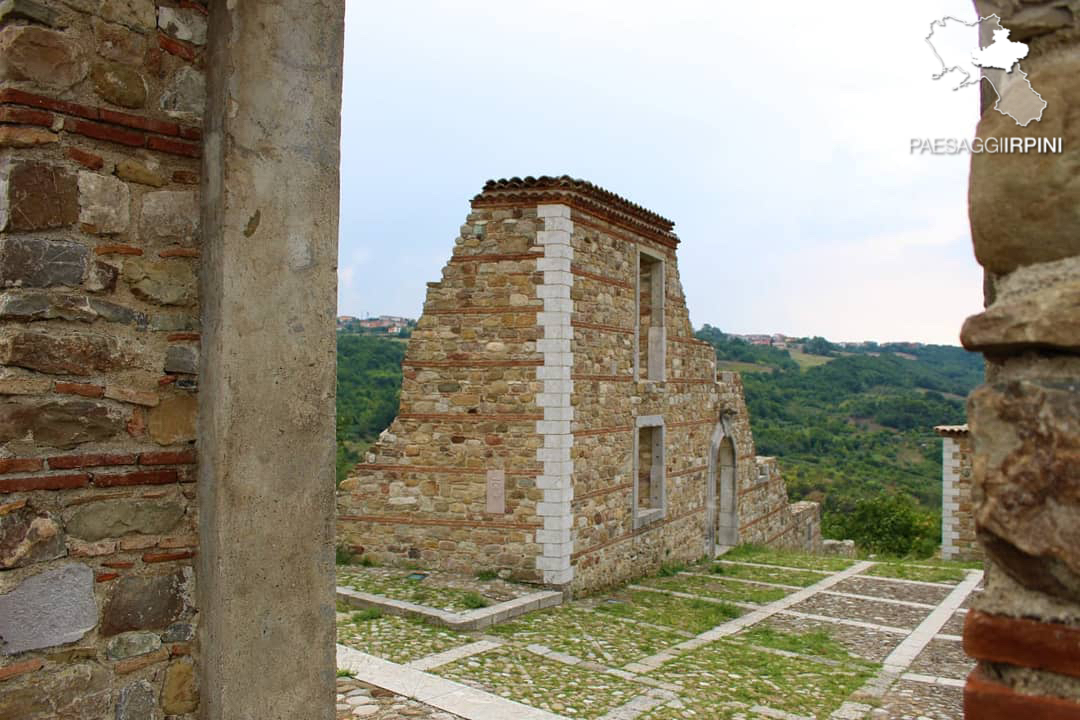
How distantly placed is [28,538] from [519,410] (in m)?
7.83

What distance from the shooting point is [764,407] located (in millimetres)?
37312

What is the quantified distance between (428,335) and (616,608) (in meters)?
4.06

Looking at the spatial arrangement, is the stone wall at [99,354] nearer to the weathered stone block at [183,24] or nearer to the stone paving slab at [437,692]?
the weathered stone block at [183,24]

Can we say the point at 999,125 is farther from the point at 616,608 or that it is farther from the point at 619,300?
the point at 619,300

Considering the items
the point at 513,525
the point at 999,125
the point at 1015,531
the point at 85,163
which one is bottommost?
the point at 513,525

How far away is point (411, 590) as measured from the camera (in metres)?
9.41

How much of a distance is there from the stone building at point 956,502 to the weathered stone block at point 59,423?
14.7 metres

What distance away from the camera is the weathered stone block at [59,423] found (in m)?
2.38

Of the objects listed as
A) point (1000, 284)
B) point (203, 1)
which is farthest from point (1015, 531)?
point (203, 1)

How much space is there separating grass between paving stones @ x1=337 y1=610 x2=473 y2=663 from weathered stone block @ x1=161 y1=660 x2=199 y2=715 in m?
4.61

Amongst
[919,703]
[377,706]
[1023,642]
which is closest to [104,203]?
[1023,642]

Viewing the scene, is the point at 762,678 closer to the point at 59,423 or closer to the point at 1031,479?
the point at 59,423

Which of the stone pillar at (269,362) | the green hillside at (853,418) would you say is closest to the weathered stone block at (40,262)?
the stone pillar at (269,362)

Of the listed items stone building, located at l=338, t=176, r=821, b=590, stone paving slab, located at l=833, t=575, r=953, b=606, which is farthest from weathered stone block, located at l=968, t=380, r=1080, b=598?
stone paving slab, located at l=833, t=575, r=953, b=606
